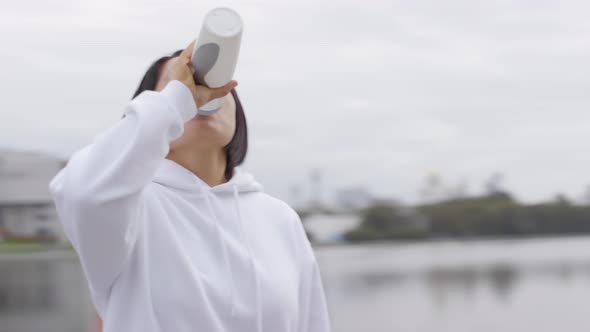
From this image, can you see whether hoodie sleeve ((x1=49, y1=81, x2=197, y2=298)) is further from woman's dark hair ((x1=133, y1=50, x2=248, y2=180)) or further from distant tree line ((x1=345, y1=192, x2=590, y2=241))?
distant tree line ((x1=345, y1=192, x2=590, y2=241))

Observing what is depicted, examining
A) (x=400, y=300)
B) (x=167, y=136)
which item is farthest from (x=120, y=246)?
(x=400, y=300)

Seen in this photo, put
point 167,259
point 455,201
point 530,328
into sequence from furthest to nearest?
point 455,201, point 530,328, point 167,259

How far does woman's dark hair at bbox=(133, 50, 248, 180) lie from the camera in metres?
1.84

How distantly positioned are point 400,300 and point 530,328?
15.2 ft

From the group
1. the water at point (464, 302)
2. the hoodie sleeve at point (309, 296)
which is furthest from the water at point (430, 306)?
the hoodie sleeve at point (309, 296)

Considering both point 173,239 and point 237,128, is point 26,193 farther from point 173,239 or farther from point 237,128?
point 173,239

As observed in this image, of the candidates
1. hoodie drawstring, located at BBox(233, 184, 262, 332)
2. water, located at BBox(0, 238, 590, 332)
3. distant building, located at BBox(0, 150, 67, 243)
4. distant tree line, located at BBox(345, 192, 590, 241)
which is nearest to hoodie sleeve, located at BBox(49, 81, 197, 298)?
hoodie drawstring, located at BBox(233, 184, 262, 332)

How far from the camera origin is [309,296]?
1942mm

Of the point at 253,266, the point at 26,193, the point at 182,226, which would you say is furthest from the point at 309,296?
the point at 26,193

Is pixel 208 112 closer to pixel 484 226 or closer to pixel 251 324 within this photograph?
pixel 251 324

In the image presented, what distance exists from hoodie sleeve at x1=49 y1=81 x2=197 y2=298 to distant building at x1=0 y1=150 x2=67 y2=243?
192 feet

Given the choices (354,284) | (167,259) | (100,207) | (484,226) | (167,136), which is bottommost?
(484,226)

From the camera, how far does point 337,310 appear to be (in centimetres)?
1319

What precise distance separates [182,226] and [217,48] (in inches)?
16.2
